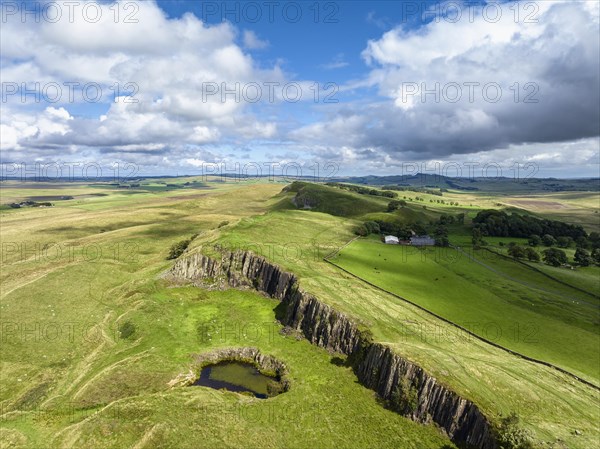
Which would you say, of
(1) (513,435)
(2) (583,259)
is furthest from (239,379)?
(2) (583,259)

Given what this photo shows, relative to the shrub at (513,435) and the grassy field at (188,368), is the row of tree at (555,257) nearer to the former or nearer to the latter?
the grassy field at (188,368)

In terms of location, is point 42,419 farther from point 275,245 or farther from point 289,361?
point 275,245

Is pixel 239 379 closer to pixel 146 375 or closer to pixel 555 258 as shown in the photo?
pixel 146 375

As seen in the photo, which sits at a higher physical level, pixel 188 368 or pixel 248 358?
pixel 188 368

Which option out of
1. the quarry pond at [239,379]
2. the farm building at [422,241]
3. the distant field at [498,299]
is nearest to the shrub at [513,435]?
the distant field at [498,299]

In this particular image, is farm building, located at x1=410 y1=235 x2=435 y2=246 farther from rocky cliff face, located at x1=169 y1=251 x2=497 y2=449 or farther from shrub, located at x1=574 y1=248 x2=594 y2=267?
rocky cliff face, located at x1=169 y1=251 x2=497 y2=449

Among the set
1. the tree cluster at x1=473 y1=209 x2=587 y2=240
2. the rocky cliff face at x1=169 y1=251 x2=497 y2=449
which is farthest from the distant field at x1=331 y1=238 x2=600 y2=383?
the tree cluster at x1=473 y1=209 x2=587 y2=240
